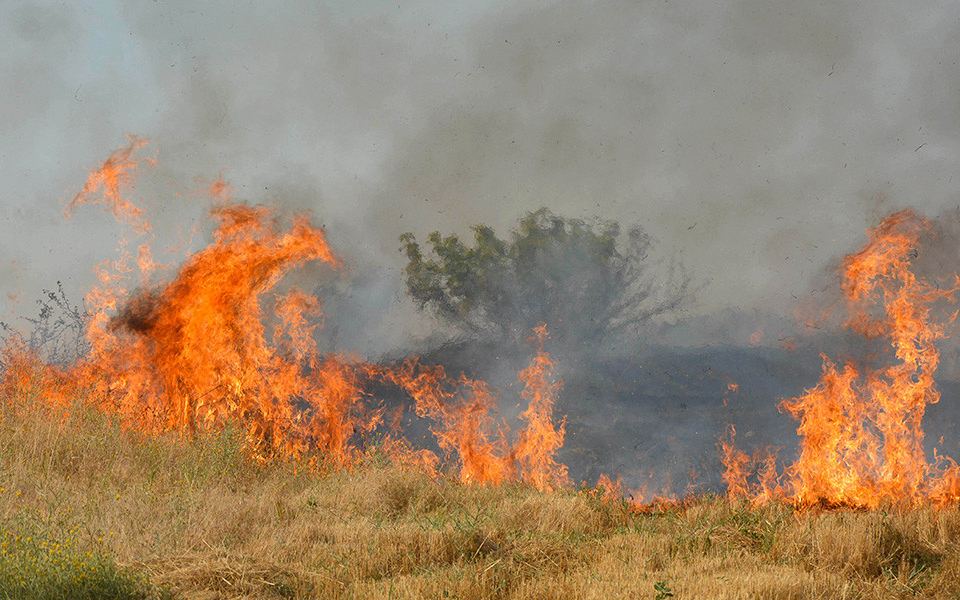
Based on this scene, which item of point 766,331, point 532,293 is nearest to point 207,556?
point 532,293

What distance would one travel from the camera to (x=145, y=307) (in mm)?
11688

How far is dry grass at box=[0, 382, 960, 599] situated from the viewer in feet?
16.6

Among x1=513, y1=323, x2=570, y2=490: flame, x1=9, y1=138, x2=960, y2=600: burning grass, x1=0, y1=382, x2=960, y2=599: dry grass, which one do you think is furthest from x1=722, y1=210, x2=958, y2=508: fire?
x1=513, y1=323, x2=570, y2=490: flame

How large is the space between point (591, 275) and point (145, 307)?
12.2 m

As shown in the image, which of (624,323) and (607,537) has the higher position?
(624,323)

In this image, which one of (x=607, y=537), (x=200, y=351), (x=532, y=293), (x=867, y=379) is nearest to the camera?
(x=607, y=537)

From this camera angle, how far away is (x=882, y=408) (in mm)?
9805

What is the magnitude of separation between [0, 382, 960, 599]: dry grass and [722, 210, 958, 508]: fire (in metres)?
2.33

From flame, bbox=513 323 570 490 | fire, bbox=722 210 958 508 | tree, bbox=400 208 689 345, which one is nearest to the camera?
fire, bbox=722 210 958 508

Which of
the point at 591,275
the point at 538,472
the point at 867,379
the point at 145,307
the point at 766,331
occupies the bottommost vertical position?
the point at 538,472

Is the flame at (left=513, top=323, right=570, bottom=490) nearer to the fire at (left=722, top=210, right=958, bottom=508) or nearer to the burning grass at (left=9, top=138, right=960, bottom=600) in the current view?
the burning grass at (left=9, top=138, right=960, bottom=600)

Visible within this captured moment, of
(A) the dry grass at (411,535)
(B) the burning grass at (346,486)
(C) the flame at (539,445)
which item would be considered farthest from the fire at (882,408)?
(C) the flame at (539,445)

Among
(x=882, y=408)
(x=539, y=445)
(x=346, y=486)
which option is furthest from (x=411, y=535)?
(x=882, y=408)

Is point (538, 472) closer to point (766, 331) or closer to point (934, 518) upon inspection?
point (934, 518)
